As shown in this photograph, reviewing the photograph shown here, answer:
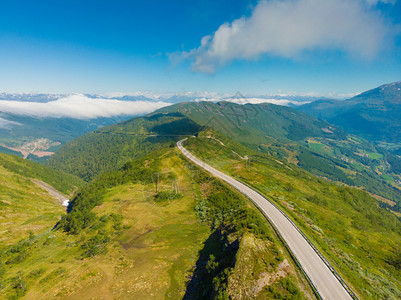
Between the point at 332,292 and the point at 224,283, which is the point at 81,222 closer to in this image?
the point at 224,283

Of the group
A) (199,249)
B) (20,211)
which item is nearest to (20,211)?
(20,211)

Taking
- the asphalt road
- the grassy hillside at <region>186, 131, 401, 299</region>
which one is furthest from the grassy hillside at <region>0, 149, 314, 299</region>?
the grassy hillside at <region>186, 131, 401, 299</region>

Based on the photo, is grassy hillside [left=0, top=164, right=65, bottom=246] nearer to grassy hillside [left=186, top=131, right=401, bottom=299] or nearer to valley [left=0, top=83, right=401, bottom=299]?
valley [left=0, top=83, right=401, bottom=299]

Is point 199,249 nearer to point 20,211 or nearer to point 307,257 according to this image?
point 307,257

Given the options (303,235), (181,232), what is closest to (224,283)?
(303,235)

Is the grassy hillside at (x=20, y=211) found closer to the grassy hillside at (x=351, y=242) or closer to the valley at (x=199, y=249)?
the valley at (x=199, y=249)
